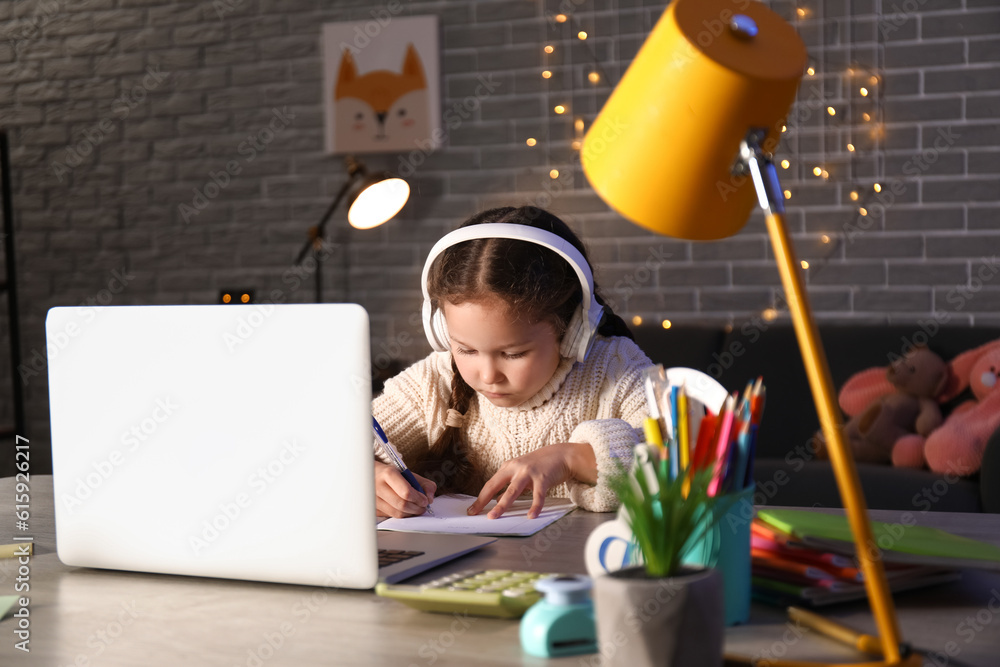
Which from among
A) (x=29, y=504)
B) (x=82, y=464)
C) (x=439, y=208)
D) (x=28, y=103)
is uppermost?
(x=28, y=103)

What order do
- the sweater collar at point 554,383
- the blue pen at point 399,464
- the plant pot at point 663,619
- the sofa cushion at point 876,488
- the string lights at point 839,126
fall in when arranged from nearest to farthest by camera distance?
the plant pot at point 663,619 < the blue pen at point 399,464 < the sweater collar at point 554,383 < the sofa cushion at point 876,488 < the string lights at point 839,126

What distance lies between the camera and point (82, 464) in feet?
3.07

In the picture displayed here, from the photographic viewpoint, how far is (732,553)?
0.74 m

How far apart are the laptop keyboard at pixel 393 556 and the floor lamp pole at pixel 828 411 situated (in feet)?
1.20

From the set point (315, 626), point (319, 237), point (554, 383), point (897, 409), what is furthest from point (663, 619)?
point (319, 237)

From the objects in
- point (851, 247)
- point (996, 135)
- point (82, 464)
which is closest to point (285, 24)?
point (851, 247)

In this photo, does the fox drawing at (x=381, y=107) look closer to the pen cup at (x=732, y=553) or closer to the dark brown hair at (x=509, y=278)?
the dark brown hair at (x=509, y=278)

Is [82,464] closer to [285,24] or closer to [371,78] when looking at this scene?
[371,78]

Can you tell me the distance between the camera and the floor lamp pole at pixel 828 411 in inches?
25.1

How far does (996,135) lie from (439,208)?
1.78m

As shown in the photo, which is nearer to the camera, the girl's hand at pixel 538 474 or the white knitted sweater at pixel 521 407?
the girl's hand at pixel 538 474

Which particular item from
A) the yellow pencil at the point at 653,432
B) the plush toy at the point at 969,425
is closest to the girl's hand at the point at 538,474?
the yellow pencil at the point at 653,432

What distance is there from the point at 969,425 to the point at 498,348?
5.30 feet

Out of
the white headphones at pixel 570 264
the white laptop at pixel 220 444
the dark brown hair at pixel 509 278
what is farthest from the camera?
the dark brown hair at pixel 509 278
